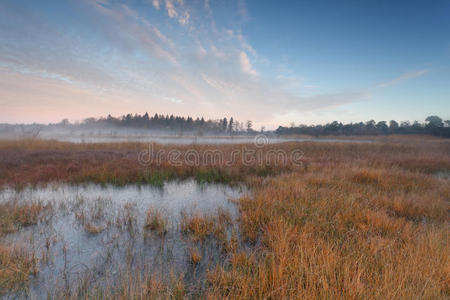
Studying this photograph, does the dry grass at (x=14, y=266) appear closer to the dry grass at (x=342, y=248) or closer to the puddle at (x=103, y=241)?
the puddle at (x=103, y=241)

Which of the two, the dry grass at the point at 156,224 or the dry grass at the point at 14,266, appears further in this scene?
the dry grass at the point at 156,224

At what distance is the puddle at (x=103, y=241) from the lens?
263 cm

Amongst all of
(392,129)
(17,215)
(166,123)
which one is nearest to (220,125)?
(166,123)

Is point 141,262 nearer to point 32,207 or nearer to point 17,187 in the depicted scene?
point 32,207

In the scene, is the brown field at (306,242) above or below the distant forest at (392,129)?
below

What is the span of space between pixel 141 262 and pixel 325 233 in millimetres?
3685

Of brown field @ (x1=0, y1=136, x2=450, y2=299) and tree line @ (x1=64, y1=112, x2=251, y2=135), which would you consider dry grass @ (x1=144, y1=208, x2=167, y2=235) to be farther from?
tree line @ (x1=64, y1=112, x2=251, y2=135)

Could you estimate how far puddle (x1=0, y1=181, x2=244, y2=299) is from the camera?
2.63 meters

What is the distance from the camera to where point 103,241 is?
3.60 meters

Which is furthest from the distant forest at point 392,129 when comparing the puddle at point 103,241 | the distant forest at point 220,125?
the puddle at point 103,241

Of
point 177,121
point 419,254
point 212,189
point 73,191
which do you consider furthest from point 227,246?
point 177,121

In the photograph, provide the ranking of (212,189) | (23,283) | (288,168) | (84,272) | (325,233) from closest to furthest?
1. (23,283)
2. (84,272)
3. (325,233)
4. (212,189)
5. (288,168)

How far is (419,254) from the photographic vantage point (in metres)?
2.52

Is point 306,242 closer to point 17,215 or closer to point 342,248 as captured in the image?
point 342,248
